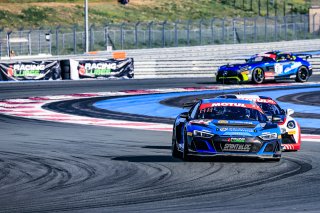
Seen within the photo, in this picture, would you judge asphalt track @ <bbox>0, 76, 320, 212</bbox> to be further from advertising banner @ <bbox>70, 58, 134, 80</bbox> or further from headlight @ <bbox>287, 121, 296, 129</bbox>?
advertising banner @ <bbox>70, 58, 134, 80</bbox>

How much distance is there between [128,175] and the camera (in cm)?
1429

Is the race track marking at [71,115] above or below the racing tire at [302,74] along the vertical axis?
below

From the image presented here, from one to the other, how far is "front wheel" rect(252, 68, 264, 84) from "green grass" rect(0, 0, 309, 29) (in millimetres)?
42539

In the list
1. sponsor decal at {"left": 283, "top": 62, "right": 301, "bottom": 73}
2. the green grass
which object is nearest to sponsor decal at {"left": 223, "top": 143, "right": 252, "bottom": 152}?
sponsor decal at {"left": 283, "top": 62, "right": 301, "bottom": 73}

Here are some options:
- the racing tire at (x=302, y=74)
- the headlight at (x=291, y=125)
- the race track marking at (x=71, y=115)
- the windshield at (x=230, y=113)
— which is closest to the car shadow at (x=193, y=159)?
the windshield at (x=230, y=113)

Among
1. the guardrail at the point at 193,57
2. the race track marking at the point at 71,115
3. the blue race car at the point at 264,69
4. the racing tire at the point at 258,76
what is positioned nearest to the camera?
the race track marking at the point at 71,115

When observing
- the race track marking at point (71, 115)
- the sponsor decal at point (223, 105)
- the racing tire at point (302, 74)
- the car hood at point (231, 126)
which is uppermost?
the sponsor decal at point (223, 105)

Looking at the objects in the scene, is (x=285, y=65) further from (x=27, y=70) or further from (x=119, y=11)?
(x=119, y=11)

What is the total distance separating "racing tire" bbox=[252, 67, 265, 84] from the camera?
136 feet

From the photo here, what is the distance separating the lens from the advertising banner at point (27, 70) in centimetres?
4419

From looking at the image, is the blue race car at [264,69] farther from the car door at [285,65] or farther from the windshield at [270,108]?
the windshield at [270,108]

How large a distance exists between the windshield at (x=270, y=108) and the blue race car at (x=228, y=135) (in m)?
2.80

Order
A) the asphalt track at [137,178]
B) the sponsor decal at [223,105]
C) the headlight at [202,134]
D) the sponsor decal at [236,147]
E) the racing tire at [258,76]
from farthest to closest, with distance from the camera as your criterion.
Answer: the racing tire at [258,76]
the sponsor decal at [223,105]
the headlight at [202,134]
the sponsor decal at [236,147]
the asphalt track at [137,178]

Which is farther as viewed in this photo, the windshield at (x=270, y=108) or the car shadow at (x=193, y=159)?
the windshield at (x=270, y=108)
